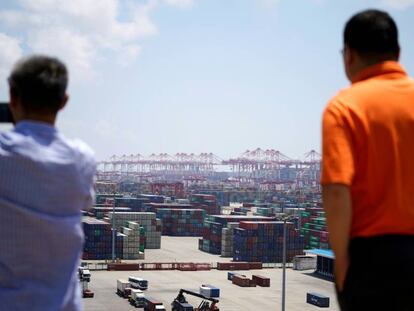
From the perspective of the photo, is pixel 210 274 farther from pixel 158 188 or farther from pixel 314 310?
pixel 158 188

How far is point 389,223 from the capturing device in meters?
2.10

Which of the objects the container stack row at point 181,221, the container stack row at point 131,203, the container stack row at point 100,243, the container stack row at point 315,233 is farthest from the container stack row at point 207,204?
the container stack row at point 100,243

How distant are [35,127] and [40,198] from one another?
26cm

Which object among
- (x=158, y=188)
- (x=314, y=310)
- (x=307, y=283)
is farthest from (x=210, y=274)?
(x=158, y=188)

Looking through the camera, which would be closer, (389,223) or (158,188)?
(389,223)

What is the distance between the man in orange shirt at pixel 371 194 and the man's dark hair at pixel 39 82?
0.93 m

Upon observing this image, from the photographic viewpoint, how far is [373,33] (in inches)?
89.7

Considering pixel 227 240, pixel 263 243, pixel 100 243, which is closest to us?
pixel 100 243

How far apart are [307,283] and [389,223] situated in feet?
141

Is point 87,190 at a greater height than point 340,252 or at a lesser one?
greater

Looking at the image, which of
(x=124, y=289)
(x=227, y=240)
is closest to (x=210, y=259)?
(x=227, y=240)

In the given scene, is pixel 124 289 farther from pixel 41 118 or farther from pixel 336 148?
pixel 336 148

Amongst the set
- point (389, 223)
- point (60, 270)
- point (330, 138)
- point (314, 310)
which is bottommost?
point (314, 310)

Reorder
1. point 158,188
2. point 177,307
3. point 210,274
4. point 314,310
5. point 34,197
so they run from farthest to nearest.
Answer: point 158,188 → point 210,274 → point 314,310 → point 177,307 → point 34,197
